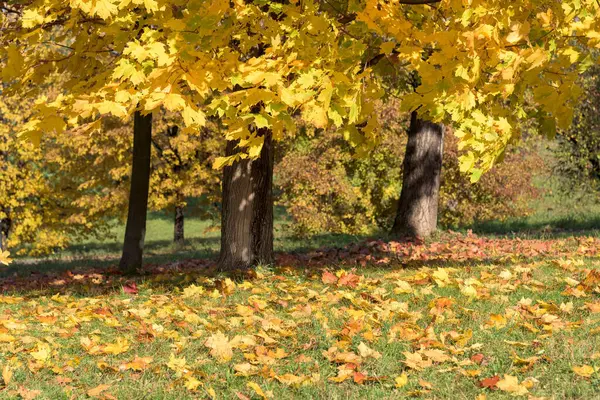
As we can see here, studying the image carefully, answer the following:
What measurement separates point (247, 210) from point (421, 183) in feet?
16.7

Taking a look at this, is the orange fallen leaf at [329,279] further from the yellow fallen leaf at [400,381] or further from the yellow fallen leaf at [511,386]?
the yellow fallen leaf at [511,386]

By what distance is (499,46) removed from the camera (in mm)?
5316

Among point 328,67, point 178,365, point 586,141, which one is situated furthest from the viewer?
point 586,141

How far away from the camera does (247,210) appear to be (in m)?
9.48

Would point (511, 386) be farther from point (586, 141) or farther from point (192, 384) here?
point (586, 141)

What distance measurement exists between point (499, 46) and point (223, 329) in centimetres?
316

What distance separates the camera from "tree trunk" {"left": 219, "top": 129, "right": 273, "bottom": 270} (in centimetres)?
938

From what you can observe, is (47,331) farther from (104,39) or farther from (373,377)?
(104,39)

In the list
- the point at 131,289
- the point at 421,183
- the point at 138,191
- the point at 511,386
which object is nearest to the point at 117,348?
the point at 511,386

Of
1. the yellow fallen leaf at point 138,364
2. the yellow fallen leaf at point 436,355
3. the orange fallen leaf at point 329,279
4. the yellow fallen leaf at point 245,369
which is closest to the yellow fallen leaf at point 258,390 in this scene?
the yellow fallen leaf at point 245,369

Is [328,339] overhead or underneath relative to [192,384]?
overhead

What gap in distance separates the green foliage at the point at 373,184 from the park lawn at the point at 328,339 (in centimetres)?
1391

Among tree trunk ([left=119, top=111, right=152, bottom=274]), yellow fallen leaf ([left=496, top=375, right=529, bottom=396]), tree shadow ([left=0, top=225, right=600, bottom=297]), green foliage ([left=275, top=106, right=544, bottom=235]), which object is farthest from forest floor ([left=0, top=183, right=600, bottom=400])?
green foliage ([left=275, top=106, right=544, bottom=235])

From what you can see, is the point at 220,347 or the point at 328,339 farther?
the point at 328,339
